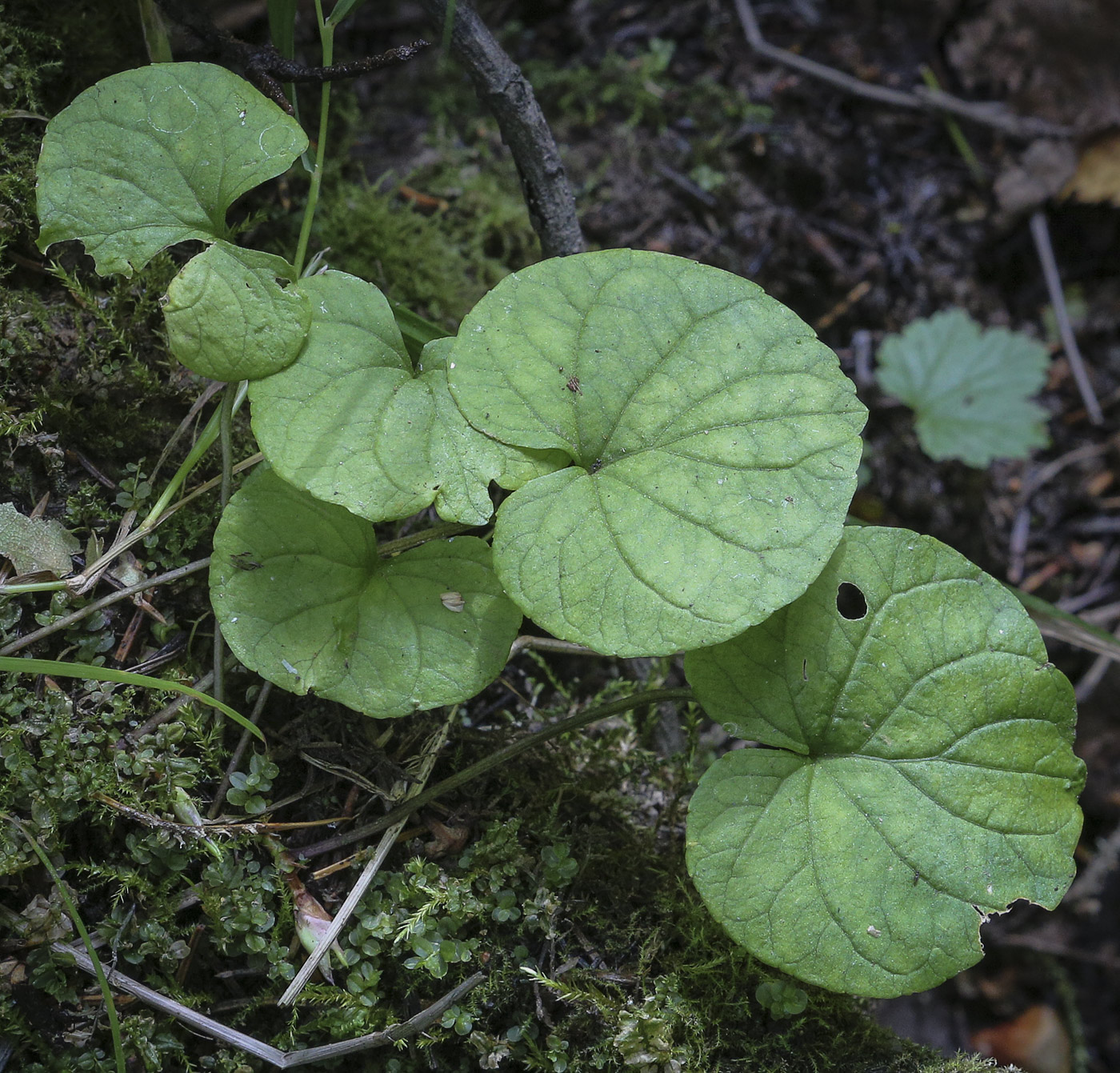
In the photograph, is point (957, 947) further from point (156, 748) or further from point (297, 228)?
point (297, 228)

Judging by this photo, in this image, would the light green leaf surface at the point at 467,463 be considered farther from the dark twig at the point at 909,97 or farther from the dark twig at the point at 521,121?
the dark twig at the point at 909,97

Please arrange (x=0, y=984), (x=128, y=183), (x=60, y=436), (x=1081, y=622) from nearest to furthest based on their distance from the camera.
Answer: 1. (x=0, y=984)
2. (x=128, y=183)
3. (x=60, y=436)
4. (x=1081, y=622)

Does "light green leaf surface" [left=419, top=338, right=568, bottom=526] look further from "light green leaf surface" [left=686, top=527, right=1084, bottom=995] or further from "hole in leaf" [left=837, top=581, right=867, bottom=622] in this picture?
"hole in leaf" [left=837, top=581, right=867, bottom=622]

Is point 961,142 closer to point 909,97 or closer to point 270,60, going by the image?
point 909,97

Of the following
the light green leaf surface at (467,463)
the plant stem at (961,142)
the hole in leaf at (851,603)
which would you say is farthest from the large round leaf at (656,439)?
the plant stem at (961,142)

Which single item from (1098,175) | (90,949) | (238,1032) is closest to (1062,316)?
(1098,175)

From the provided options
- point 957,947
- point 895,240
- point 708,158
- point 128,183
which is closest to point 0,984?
point 128,183
